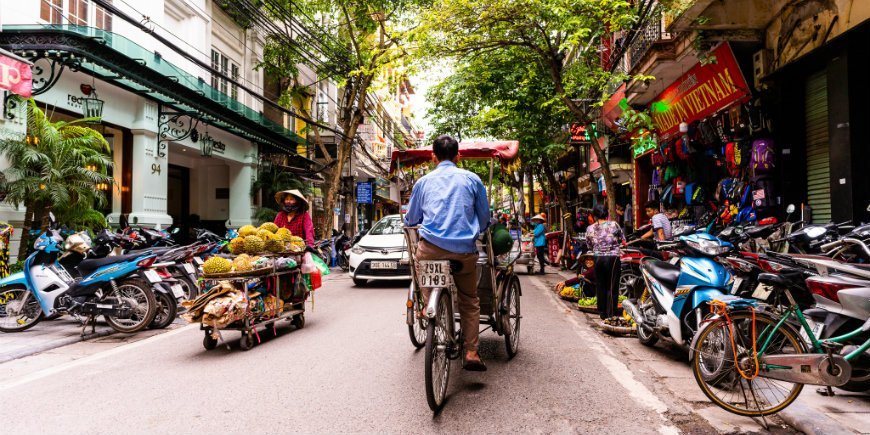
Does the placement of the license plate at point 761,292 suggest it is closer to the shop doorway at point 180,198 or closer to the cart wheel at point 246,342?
the cart wheel at point 246,342

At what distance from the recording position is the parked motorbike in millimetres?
4367

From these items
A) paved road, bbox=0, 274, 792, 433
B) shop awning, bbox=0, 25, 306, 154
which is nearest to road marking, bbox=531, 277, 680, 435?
paved road, bbox=0, 274, 792, 433

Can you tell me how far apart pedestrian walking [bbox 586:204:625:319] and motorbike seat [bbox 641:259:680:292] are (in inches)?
67.8

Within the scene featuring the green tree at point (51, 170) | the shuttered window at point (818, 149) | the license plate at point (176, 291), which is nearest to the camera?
the license plate at point (176, 291)

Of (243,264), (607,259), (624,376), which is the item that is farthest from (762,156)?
(243,264)

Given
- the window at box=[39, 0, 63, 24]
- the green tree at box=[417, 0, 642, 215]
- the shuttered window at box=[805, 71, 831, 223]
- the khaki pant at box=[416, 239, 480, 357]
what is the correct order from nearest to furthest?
the khaki pant at box=[416, 239, 480, 357]
the shuttered window at box=[805, 71, 831, 223]
the green tree at box=[417, 0, 642, 215]
the window at box=[39, 0, 63, 24]

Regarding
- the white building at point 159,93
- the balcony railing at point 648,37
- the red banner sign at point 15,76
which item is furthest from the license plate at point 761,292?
the red banner sign at point 15,76

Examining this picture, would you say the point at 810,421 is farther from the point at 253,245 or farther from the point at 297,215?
the point at 297,215

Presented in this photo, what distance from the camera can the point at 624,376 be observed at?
14.8ft

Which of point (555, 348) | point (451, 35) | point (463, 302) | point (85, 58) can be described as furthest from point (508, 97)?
point (463, 302)

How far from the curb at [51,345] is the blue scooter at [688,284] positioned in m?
6.47

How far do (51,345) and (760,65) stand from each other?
11.1 metres

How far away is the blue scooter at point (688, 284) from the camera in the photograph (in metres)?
4.36

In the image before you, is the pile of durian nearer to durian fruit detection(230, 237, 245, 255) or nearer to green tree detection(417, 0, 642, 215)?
durian fruit detection(230, 237, 245, 255)
